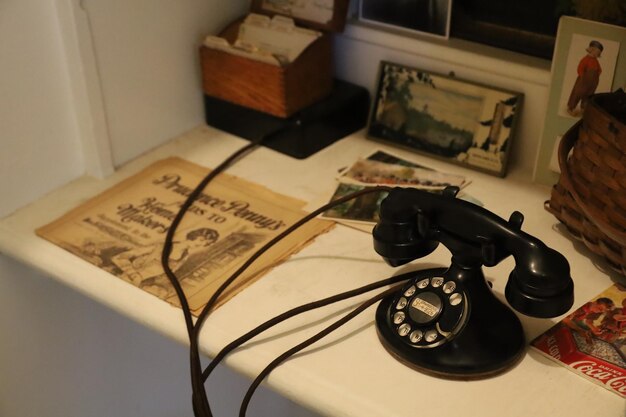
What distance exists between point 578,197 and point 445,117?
0.30 metres

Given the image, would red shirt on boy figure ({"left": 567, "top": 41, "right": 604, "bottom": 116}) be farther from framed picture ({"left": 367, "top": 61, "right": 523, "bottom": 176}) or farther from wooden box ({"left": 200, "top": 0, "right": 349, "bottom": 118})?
wooden box ({"left": 200, "top": 0, "right": 349, "bottom": 118})

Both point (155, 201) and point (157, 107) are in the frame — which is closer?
Answer: point (155, 201)

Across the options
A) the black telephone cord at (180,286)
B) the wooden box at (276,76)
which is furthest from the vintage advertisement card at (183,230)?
the wooden box at (276,76)

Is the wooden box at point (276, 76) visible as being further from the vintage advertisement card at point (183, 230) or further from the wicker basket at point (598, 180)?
the wicker basket at point (598, 180)

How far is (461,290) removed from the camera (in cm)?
74

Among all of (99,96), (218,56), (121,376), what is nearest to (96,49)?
(99,96)

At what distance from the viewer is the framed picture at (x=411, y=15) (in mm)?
1099

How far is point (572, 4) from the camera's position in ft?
3.26

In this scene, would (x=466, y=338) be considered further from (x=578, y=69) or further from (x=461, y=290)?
(x=578, y=69)

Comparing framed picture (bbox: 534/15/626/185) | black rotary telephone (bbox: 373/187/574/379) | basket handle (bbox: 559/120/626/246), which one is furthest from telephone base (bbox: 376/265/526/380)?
framed picture (bbox: 534/15/626/185)

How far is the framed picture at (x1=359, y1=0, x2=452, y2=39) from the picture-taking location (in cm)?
110

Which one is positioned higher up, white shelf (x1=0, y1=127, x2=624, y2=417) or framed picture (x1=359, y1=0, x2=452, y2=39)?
framed picture (x1=359, y1=0, x2=452, y2=39)

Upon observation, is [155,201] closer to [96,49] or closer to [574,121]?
[96,49]

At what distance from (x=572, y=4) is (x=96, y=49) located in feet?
2.01
